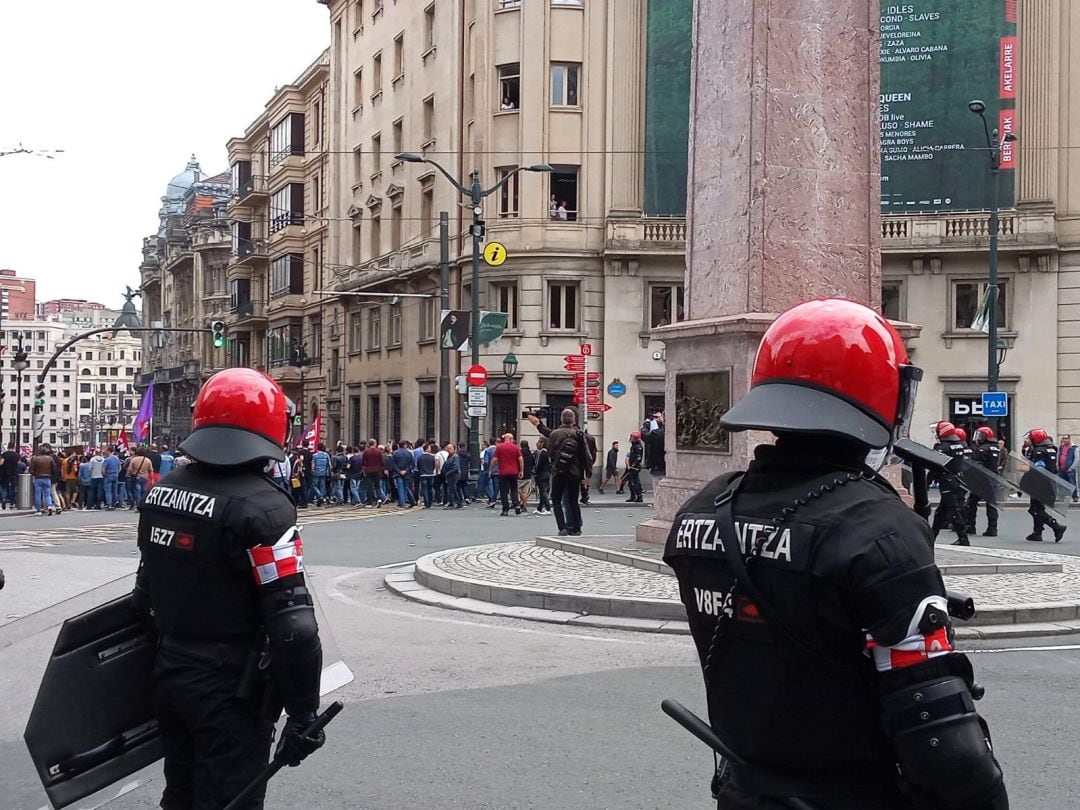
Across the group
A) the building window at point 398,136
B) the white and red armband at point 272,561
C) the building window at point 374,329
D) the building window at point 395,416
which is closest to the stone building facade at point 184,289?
the building window at point 374,329

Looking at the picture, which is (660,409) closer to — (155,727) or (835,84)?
(835,84)

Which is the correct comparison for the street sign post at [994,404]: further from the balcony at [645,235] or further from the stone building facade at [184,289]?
the stone building facade at [184,289]

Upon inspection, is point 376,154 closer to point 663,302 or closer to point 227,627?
point 663,302

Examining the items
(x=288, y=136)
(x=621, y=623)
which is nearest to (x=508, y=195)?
(x=288, y=136)

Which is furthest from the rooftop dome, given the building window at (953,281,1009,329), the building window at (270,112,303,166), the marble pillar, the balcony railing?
the marble pillar

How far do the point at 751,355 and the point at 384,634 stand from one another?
15.5ft

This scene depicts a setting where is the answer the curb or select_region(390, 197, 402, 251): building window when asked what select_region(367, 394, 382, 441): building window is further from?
the curb

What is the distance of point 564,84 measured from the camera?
35938 millimetres

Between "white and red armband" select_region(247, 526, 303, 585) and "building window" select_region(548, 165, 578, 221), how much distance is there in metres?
32.9

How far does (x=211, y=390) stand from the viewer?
12.6ft

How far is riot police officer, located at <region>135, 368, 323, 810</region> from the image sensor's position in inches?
134

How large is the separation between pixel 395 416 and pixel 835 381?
137ft

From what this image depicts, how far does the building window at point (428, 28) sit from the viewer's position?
41.7 m

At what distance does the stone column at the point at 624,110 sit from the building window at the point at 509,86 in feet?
9.40
